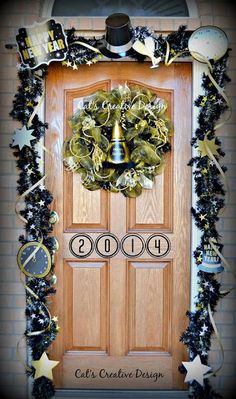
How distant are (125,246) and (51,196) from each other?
2.02 ft

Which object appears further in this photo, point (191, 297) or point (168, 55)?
point (191, 297)

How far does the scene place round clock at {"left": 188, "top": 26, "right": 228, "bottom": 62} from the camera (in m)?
3.18

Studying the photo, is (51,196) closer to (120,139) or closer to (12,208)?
(12,208)

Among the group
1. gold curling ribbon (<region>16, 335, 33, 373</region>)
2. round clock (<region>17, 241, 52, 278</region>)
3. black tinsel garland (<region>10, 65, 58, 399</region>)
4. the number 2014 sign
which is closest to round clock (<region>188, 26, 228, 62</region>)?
black tinsel garland (<region>10, 65, 58, 399</region>)

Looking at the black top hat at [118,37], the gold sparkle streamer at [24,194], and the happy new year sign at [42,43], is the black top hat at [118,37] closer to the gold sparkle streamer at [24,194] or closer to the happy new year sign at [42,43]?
the happy new year sign at [42,43]

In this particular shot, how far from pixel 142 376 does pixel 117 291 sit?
24.6 inches

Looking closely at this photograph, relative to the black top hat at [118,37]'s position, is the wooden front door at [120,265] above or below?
below

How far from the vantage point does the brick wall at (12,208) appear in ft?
10.7

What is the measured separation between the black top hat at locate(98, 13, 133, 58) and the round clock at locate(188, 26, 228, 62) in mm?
406

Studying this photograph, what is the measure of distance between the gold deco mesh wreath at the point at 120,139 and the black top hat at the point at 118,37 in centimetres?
24

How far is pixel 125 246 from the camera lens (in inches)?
134

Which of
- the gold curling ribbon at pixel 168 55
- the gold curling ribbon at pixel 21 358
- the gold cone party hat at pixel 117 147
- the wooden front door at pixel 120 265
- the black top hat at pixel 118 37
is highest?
the black top hat at pixel 118 37

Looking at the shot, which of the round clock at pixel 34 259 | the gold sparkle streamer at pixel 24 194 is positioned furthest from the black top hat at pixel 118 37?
the round clock at pixel 34 259

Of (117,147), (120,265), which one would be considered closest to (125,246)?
(120,265)
